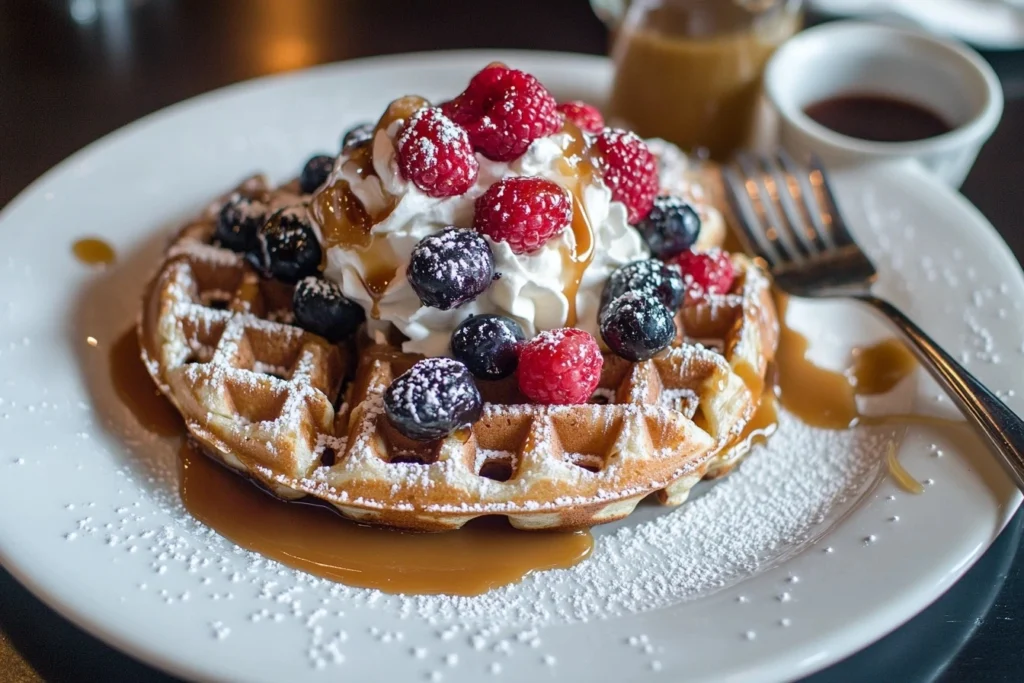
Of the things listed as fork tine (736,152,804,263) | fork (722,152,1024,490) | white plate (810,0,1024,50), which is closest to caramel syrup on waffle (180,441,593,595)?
fork (722,152,1024,490)

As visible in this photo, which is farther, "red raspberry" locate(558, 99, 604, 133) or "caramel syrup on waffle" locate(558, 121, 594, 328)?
"red raspberry" locate(558, 99, 604, 133)

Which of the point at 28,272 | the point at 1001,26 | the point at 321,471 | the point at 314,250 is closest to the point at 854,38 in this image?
the point at 1001,26

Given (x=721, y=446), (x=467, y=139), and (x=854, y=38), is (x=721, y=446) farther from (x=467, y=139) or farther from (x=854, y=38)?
(x=854, y=38)

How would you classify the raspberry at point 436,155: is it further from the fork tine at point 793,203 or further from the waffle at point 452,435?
the fork tine at point 793,203

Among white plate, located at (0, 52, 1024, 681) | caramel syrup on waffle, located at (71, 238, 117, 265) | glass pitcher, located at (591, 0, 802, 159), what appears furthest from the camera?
glass pitcher, located at (591, 0, 802, 159)

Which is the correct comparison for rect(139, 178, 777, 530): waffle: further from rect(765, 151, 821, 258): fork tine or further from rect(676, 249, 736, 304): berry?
rect(765, 151, 821, 258): fork tine

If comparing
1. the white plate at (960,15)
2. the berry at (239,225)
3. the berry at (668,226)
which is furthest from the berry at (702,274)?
the white plate at (960,15)
